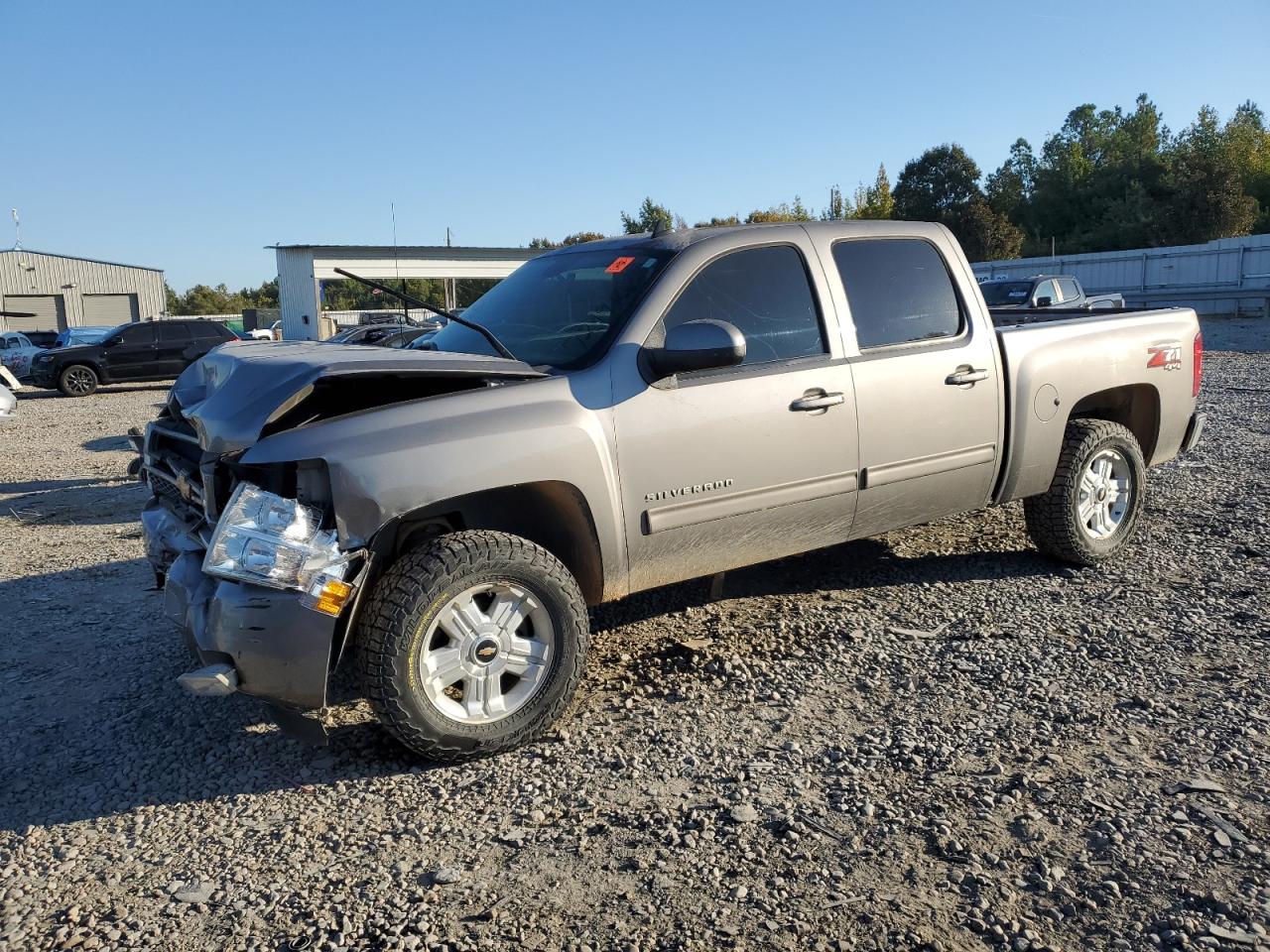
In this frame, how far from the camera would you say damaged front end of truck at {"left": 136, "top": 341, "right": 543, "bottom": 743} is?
10.3ft

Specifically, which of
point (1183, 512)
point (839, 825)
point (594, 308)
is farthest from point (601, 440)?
point (1183, 512)

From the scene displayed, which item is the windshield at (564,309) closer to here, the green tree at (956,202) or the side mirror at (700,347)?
the side mirror at (700,347)

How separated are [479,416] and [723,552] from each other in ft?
4.25

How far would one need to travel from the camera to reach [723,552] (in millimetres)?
4191

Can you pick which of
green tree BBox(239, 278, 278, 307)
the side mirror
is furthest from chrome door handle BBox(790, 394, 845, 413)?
green tree BBox(239, 278, 278, 307)

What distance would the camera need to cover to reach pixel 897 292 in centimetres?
476

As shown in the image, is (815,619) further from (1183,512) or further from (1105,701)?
(1183,512)

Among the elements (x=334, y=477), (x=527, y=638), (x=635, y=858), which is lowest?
(x=635, y=858)

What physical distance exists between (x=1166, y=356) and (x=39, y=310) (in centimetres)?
5849

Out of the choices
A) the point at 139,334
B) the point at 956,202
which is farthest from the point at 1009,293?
the point at 956,202

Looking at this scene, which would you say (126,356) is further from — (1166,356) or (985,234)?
(985,234)


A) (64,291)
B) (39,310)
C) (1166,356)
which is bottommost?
(1166,356)

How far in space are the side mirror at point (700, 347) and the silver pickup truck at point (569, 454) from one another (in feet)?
0.04

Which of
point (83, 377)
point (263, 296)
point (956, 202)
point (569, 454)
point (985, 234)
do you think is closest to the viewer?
point (569, 454)
